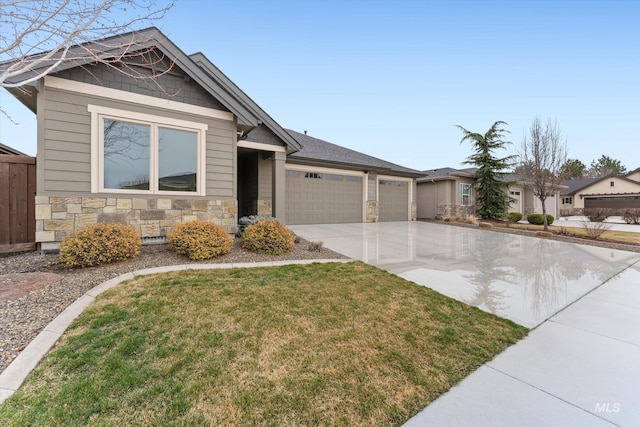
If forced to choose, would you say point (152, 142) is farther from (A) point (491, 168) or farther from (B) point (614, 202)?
(B) point (614, 202)

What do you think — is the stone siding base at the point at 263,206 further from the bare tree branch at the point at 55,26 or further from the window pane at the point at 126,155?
the bare tree branch at the point at 55,26

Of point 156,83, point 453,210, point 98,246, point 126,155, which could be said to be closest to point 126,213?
point 126,155

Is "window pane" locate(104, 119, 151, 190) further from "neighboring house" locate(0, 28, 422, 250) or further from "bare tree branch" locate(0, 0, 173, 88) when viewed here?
"bare tree branch" locate(0, 0, 173, 88)

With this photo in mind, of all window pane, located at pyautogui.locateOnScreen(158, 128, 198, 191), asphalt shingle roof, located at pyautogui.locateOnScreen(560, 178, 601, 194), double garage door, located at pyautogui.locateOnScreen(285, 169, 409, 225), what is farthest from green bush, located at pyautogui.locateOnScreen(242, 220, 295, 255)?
asphalt shingle roof, located at pyautogui.locateOnScreen(560, 178, 601, 194)

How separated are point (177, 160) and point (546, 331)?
7.74 meters

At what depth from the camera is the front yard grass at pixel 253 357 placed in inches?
73.7

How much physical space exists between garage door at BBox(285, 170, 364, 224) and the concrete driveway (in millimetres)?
5332

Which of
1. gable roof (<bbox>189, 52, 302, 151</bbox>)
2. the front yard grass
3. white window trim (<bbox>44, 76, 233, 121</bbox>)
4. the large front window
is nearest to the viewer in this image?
the front yard grass

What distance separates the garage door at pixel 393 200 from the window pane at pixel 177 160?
11.1 metres

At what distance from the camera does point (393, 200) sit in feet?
53.4

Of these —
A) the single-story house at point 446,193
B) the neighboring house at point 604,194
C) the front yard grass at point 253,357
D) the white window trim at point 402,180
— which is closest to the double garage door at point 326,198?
the white window trim at point 402,180

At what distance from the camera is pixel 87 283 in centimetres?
402

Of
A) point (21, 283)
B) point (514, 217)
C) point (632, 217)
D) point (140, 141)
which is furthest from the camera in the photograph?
point (514, 217)

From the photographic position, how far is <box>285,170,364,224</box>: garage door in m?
12.4
